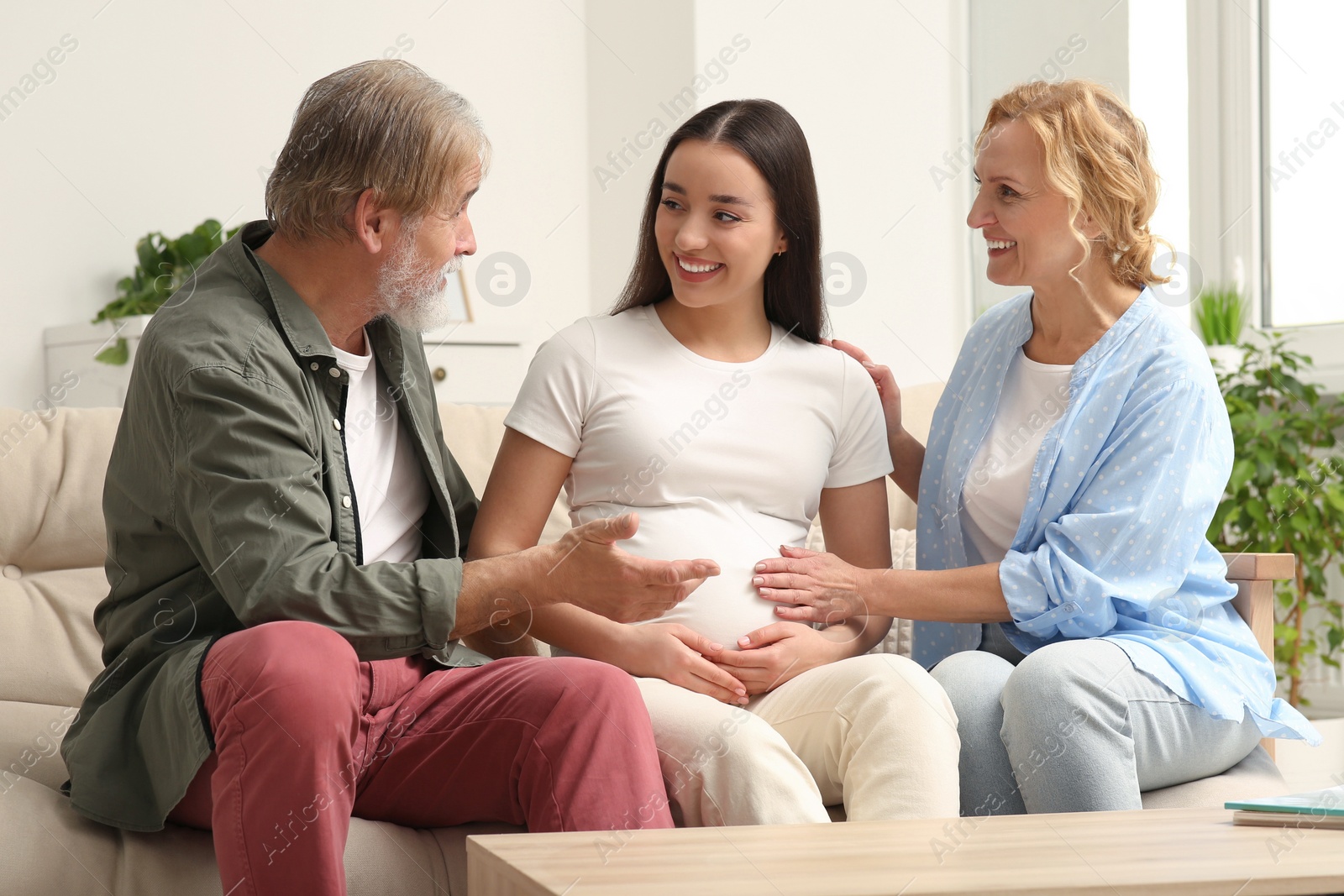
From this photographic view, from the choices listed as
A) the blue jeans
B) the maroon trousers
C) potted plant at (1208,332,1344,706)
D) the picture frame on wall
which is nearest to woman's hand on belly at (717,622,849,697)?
the blue jeans

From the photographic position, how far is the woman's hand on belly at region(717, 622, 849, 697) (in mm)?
1616

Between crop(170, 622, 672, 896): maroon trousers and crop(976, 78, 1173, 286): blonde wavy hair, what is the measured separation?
95cm

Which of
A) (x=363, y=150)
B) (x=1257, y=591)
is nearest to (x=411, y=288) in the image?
(x=363, y=150)

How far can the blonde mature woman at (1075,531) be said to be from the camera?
1.55 metres

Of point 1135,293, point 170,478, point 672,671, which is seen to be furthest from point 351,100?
point 1135,293

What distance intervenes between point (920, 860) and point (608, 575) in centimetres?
48

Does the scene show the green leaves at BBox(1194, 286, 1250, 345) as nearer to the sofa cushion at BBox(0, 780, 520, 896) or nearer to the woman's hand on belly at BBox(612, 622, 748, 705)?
the woman's hand on belly at BBox(612, 622, 748, 705)

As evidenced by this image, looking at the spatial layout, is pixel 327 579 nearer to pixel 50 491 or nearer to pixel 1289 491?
pixel 50 491

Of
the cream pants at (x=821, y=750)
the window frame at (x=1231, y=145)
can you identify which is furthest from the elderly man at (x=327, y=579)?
the window frame at (x=1231, y=145)

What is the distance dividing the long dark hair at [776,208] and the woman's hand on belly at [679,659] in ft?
1.75

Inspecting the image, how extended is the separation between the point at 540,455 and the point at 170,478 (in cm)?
53

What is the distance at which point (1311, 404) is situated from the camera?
3.06m

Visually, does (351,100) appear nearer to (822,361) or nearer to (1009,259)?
(822,361)

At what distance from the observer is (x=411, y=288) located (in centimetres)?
155
